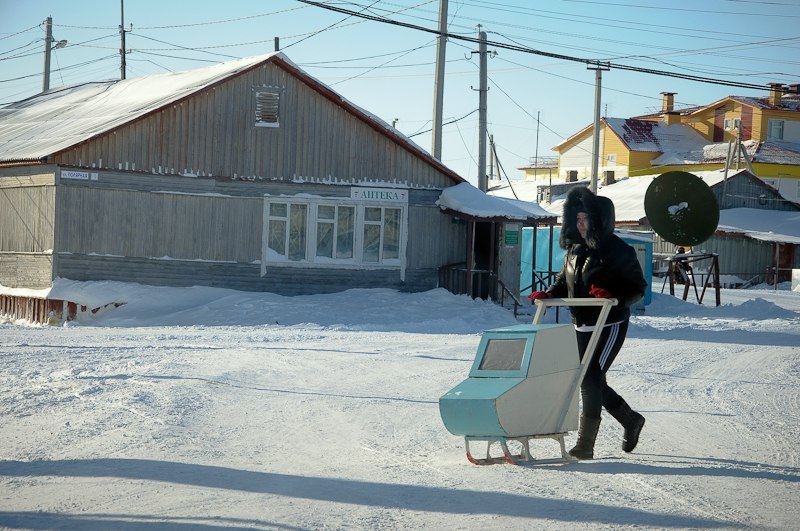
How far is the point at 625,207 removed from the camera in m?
52.2

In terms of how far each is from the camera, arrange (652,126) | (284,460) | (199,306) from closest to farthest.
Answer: (284,460)
(199,306)
(652,126)

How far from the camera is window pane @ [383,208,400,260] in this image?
81.6ft

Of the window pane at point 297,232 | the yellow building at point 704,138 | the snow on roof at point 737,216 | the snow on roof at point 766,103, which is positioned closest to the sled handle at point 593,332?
the window pane at point 297,232

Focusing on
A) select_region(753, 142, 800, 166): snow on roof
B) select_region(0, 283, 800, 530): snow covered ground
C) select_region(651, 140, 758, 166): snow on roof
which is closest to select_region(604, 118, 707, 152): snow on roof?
select_region(651, 140, 758, 166): snow on roof

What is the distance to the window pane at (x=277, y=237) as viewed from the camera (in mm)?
23812

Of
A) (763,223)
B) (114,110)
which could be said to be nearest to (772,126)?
(763,223)

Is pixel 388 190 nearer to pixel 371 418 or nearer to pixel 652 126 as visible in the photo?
pixel 371 418

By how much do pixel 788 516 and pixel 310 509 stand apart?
264cm

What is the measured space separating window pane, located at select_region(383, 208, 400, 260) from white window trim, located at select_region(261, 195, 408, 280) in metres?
0.09

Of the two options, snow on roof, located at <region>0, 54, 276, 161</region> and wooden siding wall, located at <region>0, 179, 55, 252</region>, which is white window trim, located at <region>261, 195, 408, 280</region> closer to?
snow on roof, located at <region>0, 54, 276, 161</region>

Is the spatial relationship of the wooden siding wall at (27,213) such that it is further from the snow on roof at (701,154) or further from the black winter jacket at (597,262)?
the snow on roof at (701,154)

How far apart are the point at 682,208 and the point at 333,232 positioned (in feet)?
29.8

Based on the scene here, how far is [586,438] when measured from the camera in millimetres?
7219

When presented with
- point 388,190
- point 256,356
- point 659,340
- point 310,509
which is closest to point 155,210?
point 388,190
